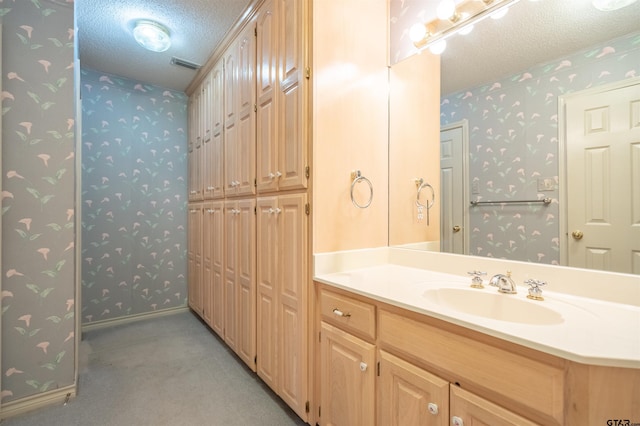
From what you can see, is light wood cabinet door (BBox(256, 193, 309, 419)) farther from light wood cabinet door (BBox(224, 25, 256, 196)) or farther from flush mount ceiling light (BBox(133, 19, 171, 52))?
flush mount ceiling light (BBox(133, 19, 171, 52))

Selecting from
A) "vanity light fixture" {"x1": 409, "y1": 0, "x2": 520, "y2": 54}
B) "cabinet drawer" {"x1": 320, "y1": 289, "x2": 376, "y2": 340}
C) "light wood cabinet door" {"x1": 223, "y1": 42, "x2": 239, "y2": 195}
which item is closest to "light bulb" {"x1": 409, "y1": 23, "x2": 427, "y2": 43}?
"vanity light fixture" {"x1": 409, "y1": 0, "x2": 520, "y2": 54}

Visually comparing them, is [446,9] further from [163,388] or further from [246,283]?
[163,388]

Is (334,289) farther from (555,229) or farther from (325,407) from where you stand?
(555,229)

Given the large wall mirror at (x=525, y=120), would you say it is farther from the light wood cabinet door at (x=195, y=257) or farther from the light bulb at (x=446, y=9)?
the light wood cabinet door at (x=195, y=257)

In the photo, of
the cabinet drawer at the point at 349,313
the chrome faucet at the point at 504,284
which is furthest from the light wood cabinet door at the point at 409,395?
the chrome faucet at the point at 504,284

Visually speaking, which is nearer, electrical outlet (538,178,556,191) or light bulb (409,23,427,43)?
electrical outlet (538,178,556,191)

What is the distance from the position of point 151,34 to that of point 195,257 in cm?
207

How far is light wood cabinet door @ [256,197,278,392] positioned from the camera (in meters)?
1.70

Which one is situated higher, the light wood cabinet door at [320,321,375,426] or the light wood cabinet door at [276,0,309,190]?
the light wood cabinet door at [276,0,309,190]

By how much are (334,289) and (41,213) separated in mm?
1807

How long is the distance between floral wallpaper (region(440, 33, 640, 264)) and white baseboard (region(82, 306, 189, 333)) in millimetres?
3211

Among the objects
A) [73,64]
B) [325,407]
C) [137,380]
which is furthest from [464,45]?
[137,380]

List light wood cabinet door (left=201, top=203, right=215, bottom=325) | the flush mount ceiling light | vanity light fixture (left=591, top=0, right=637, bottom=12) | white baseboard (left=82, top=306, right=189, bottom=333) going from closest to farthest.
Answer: vanity light fixture (left=591, top=0, right=637, bottom=12) → the flush mount ceiling light → light wood cabinet door (left=201, top=203, right=215, bottom=325) → white baseboard (left=82, top=306, right=189, bottom=333)

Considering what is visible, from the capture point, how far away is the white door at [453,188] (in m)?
1.45
